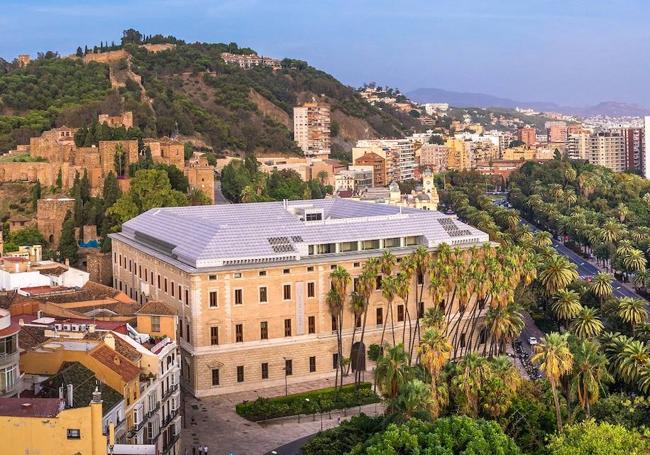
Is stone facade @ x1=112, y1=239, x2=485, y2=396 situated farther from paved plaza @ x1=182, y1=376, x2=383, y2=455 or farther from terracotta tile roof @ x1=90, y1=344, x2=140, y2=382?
terracotta tile roof @ x1=90, y1=344, x2=140, y2=382

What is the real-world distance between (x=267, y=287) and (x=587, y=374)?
21344 millimetres

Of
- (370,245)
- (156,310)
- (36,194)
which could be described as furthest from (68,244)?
(156,310)

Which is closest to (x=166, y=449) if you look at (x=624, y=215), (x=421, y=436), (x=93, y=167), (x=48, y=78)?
(x=421, y=436)

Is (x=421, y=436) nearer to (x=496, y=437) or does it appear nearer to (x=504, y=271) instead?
(x=496, y=437)

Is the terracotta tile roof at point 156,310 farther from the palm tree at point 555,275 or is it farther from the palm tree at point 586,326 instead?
the palm tree at point 555,275

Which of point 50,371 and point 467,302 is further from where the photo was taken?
point 467,302

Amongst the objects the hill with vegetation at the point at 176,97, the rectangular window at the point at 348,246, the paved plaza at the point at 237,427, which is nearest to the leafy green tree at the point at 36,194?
the hill with vegetation at the point at 176,97

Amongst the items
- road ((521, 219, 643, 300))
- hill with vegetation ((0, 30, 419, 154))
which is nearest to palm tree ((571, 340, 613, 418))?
road ((521, 219, 643, 300))

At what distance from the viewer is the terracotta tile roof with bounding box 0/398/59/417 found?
96.6 ft

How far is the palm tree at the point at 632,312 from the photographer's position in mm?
59156

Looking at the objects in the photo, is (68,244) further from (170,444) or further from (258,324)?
(170,444)

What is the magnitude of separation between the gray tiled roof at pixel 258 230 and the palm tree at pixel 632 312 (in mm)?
9579

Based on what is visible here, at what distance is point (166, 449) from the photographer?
41156 mm

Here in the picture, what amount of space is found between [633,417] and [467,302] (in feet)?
59.7
